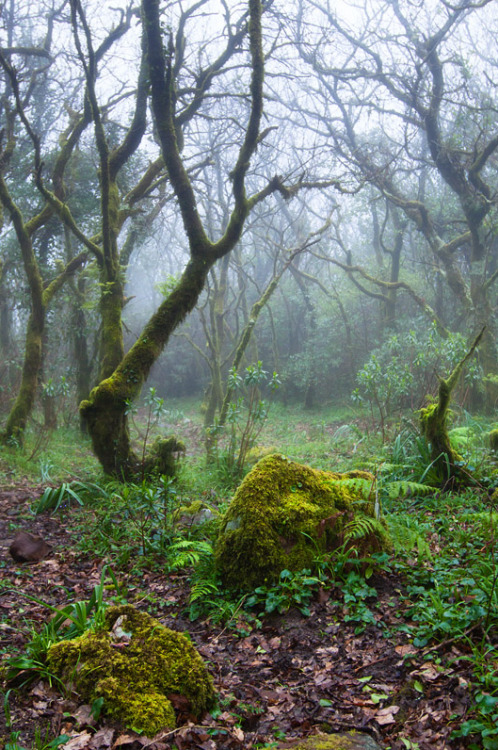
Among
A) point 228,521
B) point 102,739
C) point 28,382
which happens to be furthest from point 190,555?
point 28,382

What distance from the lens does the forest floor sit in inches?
83.0

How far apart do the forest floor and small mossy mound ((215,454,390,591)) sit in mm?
350

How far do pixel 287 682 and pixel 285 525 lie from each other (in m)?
1.20

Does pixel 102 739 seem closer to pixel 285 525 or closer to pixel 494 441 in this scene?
pixel 285 525

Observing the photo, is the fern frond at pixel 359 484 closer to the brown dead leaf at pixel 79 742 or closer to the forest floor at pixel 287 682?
the forest floor at pixel 287 682

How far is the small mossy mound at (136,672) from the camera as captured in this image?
2188 millimetres

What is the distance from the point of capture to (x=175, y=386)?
23.0 m

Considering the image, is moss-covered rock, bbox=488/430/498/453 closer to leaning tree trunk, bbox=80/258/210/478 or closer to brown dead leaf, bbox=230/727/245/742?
leaning tree trunk, bbox=80/258/210/478

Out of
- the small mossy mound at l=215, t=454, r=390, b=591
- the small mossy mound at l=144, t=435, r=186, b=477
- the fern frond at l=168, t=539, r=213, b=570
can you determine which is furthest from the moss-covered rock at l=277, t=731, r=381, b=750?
the small mossy mound at l=144, t=435, r=186, b=477

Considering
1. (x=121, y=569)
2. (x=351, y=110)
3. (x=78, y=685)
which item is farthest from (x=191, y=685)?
(x=351, y=110)

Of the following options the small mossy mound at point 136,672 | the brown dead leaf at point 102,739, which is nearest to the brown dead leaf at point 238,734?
the small mossy mound at point 136,672

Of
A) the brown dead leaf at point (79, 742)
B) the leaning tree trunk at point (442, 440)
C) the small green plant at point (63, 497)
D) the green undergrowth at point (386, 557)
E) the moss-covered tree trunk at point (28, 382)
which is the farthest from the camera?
the moss-covered tree trunk at point (28, 382)

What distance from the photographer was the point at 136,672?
2373mm

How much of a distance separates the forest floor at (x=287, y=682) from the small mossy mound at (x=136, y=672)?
0.07m
